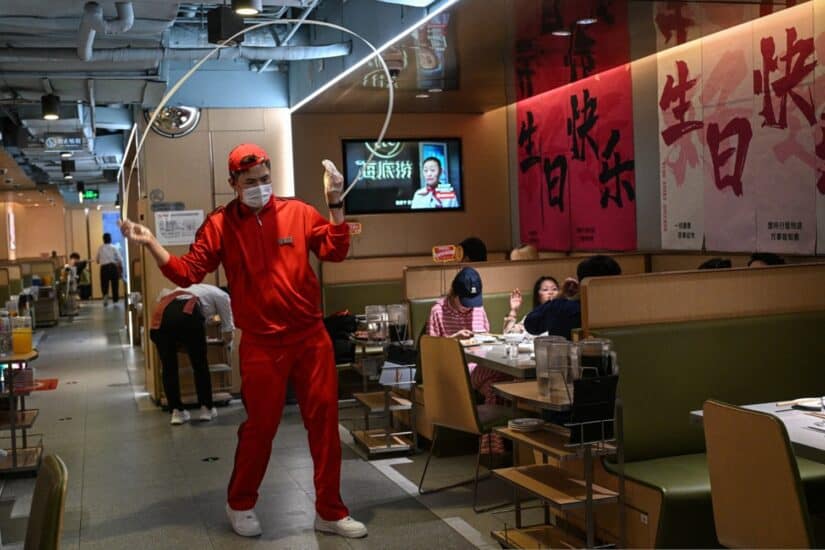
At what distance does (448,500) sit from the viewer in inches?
217

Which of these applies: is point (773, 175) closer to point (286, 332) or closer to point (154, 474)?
point (286, 332)

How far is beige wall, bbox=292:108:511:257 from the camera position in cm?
1027

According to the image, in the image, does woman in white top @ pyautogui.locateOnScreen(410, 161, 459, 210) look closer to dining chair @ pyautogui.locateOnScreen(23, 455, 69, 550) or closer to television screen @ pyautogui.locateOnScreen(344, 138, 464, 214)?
television screen @ pyautogui.locateOnScreen(344, 138, 464, 214)

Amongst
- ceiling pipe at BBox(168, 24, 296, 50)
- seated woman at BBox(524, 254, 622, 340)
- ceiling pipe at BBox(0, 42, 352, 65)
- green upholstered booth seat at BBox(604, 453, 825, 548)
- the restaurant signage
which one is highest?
ceiling pipe at BBox(168, 24, 296, 50)

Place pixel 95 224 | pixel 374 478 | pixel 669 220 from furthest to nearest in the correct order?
pixel 95 224 < pixel 669 220 < pixel 374 478

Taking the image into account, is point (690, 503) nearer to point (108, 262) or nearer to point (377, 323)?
point (377, 323)

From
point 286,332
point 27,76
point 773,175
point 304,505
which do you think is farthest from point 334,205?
point 27,76

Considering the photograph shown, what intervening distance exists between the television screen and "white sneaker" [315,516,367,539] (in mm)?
5686

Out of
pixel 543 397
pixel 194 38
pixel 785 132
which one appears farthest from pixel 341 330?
pixel 543 397

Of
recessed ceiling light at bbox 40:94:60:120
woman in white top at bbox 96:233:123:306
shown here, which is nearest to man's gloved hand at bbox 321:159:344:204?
recessed ceiling light at bbox 40:94:60:120

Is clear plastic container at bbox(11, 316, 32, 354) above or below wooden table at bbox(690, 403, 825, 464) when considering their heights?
above

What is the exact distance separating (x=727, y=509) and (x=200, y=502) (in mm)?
3434

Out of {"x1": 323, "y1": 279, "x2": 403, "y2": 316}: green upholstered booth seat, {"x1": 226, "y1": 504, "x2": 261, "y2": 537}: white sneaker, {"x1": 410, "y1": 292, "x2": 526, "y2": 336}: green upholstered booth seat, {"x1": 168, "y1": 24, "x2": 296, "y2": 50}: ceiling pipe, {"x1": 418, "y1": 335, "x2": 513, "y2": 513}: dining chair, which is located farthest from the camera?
{"x1": 323, "y1": 279, "x2": 403, "y2": 316}: green upholstered booth seat

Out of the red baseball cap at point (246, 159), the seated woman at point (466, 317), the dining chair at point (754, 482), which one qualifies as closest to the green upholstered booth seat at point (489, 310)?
the seated woman at point (466, 317)
